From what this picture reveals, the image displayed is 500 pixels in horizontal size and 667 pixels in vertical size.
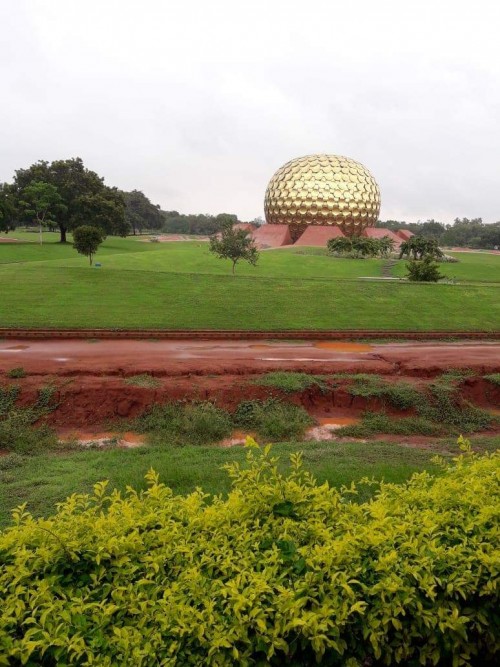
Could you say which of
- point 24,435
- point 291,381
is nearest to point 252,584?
point 24,435

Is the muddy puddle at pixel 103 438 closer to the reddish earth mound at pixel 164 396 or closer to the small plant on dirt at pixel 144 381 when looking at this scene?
the reddish earth mound at pixel 164 396

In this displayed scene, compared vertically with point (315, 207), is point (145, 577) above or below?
below

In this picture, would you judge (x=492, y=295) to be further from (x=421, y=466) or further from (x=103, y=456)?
(x=103, y=456)

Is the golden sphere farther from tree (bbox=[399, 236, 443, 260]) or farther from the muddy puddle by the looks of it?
the muddy puddle

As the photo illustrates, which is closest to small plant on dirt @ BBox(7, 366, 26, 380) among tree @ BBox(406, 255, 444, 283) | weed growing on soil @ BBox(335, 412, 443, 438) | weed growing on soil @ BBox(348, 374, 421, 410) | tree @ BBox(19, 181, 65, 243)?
weed growing on soil @ BBox(335, 412, 443, 438)

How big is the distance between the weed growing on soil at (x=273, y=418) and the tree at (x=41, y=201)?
37934mm

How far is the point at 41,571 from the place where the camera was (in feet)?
9.84

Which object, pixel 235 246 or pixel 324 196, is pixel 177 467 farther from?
pixel 324 196

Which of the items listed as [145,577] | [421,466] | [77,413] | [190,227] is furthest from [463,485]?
[190,227]

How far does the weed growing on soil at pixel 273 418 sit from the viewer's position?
9.97 meters

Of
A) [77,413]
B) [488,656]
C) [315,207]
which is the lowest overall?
[77,413]

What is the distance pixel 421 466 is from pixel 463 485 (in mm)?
3885

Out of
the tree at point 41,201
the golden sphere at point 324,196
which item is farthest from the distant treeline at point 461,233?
the tree at point 41,201

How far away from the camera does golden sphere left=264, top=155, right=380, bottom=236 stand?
51219 millimetres
